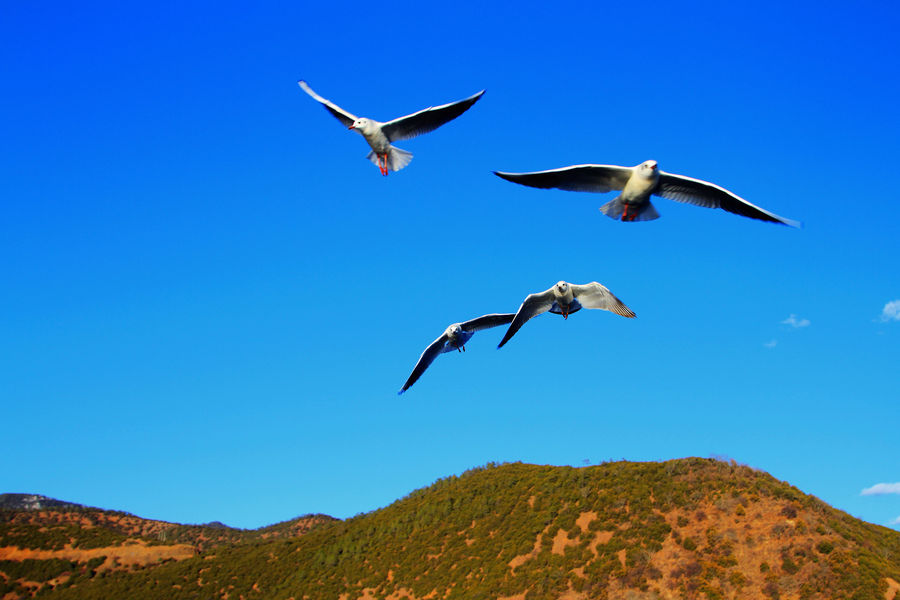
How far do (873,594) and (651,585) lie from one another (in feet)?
31.0

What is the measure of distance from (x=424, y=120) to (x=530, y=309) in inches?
236

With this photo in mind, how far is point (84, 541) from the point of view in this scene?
6444 centimetres

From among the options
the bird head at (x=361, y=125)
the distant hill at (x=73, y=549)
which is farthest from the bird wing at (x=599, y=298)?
the distant hill at (x=73, y=549)

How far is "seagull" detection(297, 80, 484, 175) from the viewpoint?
20.0 m

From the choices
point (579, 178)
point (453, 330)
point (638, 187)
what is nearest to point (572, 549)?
point (453, 330)

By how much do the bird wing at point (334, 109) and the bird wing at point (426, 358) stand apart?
7009 millimetres

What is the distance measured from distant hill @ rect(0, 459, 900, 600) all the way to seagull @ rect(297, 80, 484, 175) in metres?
25.1

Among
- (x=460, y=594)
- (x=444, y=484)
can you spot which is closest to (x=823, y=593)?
(x=460, y=594)

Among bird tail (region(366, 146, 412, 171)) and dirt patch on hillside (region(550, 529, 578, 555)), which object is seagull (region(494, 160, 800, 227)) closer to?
bird tail (region(366, 146, 412, 171))

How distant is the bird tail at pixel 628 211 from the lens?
712 inches

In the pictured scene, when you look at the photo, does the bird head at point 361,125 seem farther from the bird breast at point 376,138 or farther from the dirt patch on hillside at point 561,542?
the dirt patch on hillside at point 561,542

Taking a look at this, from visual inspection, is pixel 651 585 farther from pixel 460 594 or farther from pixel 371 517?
pixel 371 517

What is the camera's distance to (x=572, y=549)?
40750 mm

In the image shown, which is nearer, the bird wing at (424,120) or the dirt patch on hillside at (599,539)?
the bird wing at (424,120)
